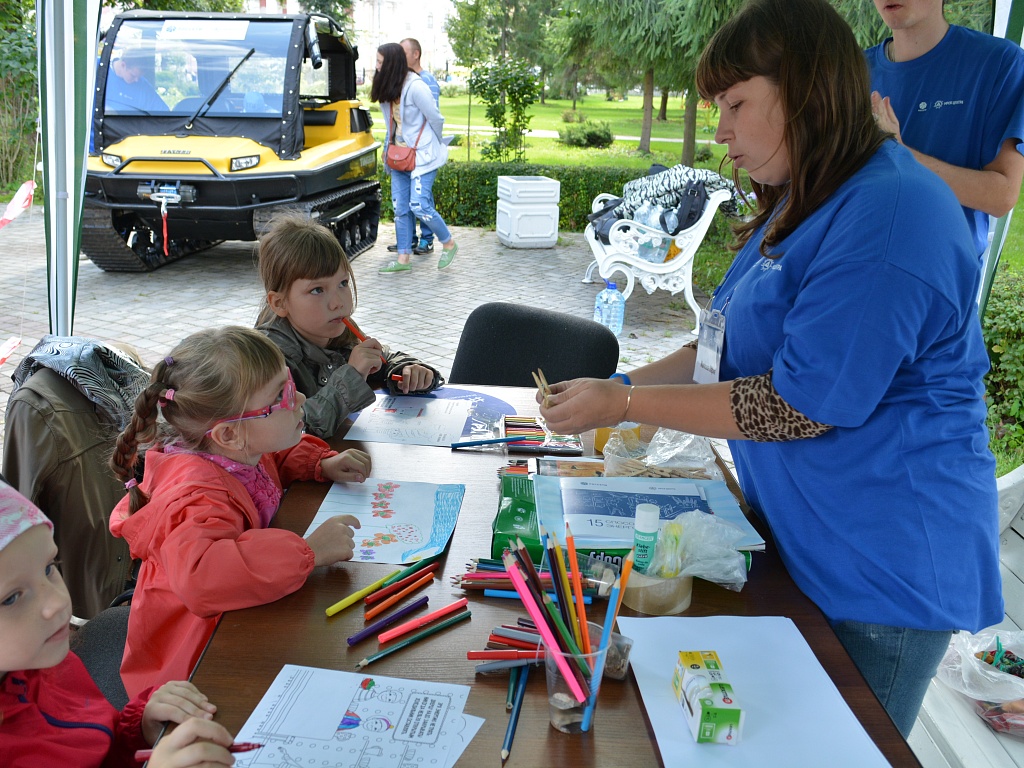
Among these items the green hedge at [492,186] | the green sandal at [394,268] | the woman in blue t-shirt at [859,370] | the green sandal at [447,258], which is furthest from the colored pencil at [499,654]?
the green hedge at [492,186]

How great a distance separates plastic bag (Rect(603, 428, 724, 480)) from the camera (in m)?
1.70

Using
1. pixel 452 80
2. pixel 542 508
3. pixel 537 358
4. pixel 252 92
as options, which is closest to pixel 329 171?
pixel 252 92

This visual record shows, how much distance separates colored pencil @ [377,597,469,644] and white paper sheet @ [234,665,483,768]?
3.1 inches

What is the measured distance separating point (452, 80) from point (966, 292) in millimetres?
43235

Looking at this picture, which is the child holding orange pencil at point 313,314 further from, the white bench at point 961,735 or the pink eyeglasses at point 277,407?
the white bench at point 961,735

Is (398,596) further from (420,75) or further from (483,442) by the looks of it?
(420,75)

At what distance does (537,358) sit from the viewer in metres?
2.85

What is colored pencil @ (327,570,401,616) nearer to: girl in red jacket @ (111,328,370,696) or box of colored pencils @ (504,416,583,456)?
girl in red jacket @ (111,328,370,696)

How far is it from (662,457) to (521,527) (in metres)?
0.49

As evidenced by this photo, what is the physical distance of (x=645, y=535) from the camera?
1238 mm

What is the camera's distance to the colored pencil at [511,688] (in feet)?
3.45

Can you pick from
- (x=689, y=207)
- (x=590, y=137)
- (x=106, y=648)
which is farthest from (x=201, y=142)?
(x=590, y=137)

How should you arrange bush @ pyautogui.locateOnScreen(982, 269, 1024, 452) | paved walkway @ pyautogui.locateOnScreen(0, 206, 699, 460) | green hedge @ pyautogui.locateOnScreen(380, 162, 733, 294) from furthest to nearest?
green hedge @ pyautogui.locateOnScreen(380, 162, 733, 294) → paved walkway @ pyautogui.locateOnScreen(0, 206, 699, 460) → bush @ pyautogui.locateOnScreen(982, 269, 1024, 452)

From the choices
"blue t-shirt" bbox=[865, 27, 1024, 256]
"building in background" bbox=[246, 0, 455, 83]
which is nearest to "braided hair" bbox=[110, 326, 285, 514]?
"blue t-shirt" bbox=[865, 27, 1024, 256]
